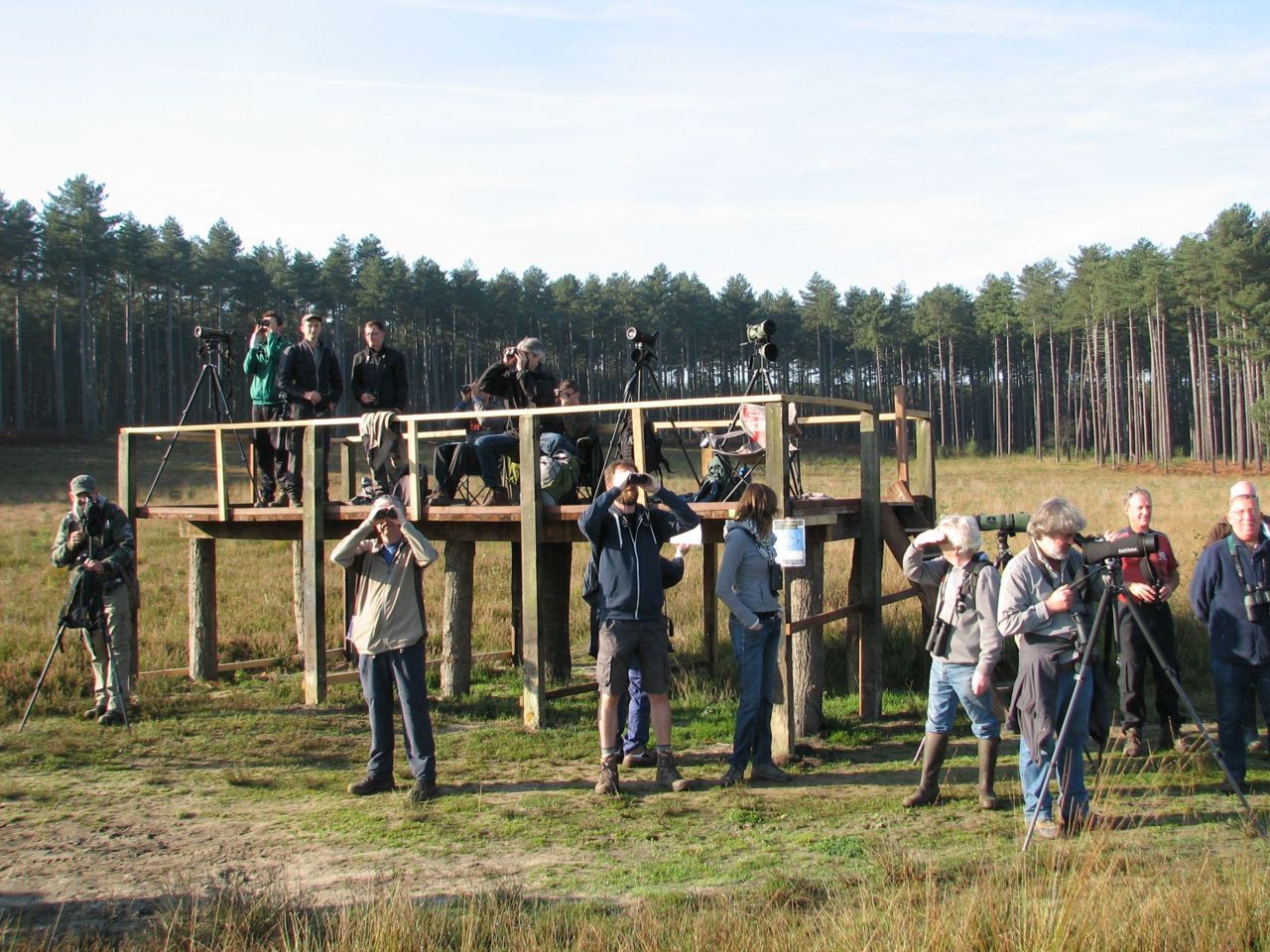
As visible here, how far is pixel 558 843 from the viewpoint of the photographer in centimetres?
669

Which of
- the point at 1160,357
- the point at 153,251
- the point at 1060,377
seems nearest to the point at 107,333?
the point at 153,251

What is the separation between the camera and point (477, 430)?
11758 mm

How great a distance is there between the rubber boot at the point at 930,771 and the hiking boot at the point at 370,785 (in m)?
3.48

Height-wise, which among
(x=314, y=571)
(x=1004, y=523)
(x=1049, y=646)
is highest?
(x=1004, y=523)

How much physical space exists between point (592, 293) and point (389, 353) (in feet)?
194

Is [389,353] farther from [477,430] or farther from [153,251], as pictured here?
[153,251]

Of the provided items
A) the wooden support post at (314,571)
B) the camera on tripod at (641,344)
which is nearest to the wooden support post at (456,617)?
the wooden support post at (314,571)

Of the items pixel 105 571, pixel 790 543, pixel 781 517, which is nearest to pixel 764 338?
pixel 781 517

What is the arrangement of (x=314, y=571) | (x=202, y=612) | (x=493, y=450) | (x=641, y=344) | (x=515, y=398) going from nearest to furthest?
(x=641, y=344)
(x=493, y=450)
(x=515, y=398)
(x=314, y=571)
(x=202, y=612)

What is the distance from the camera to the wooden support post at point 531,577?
10188 millimetres

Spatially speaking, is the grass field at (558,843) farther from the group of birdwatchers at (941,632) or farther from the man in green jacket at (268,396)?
the man in green jacket at (268,396)

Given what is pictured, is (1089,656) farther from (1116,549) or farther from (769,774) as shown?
(769,774)

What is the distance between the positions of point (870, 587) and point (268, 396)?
677cm

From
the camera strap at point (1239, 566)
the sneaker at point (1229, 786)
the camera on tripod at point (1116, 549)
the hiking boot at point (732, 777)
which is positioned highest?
the camera on tripod at point (1116, 549)
